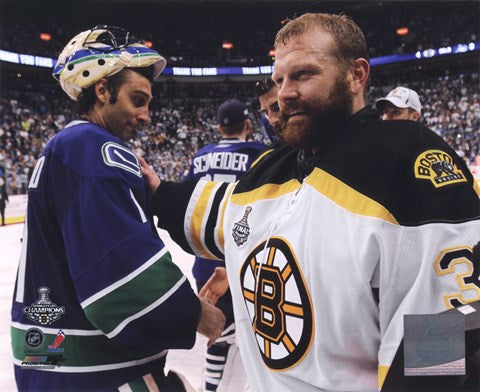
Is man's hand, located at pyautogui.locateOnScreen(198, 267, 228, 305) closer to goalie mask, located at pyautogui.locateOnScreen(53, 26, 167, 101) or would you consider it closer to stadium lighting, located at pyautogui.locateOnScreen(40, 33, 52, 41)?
goalie mask, located at pyautogui.locateOnScreen(53, 26, 167, 101)

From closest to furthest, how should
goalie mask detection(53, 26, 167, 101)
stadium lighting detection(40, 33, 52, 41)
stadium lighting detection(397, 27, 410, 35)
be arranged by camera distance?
goalie mask detection(53, 26, 167, 101)
stadium lighting detection(40, 33, 52, 41)
stadium lighting detection(397, 27, 410, 35)

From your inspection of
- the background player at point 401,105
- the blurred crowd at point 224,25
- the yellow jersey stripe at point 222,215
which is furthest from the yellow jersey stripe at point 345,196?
the blurred crowd at point 224,25

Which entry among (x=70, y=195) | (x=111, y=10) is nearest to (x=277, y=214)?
(x=70, y=195)

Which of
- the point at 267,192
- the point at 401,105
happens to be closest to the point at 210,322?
the point at 267,192

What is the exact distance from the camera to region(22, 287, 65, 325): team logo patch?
1137 mm

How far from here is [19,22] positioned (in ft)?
70.8

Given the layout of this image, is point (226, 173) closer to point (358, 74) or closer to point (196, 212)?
point (196, 212)

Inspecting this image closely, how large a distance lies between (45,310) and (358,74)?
972 millimetres

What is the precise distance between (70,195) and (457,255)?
849mm

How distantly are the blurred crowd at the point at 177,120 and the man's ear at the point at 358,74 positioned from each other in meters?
13.0

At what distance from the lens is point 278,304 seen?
1021mm

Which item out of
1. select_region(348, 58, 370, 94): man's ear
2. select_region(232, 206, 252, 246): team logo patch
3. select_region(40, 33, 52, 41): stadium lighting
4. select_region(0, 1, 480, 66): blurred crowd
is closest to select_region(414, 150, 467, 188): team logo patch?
select_region(348, 58, 370, 94): man's ear

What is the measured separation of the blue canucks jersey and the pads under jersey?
1.59 m

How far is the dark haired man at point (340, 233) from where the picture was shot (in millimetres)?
851
